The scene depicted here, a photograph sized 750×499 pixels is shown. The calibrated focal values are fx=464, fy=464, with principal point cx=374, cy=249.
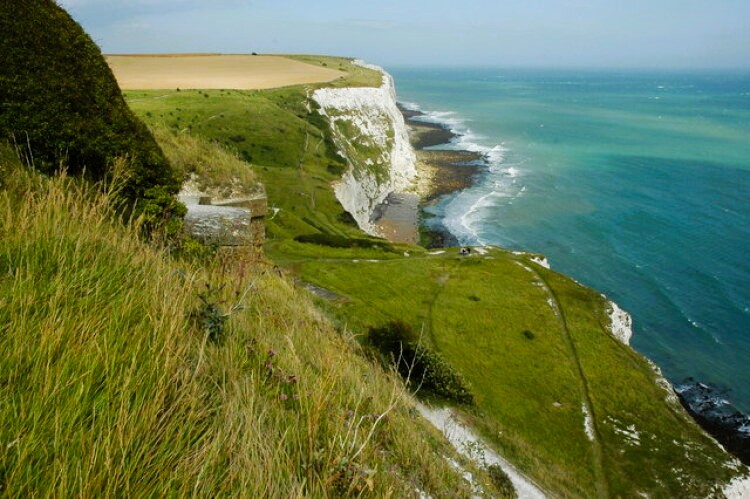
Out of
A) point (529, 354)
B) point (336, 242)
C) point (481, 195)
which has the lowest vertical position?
point (529, 354)

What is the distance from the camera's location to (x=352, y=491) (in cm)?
340

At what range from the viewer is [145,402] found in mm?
3105

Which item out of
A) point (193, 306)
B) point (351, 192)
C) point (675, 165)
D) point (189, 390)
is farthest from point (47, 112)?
point (675, 165)

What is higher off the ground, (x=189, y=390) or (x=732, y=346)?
(x=189, y=390)

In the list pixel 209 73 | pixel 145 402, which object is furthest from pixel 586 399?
pixel 209 73

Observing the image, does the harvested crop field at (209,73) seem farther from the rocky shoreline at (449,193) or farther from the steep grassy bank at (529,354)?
the steep grassy bank at (529,354)

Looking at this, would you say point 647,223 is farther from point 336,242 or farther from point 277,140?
point 277,140

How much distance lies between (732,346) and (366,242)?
4145 centimetres

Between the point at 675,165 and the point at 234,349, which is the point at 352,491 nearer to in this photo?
the point at 234,349

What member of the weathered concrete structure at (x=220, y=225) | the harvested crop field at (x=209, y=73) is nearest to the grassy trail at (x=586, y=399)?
the weathered concrete structure at (x=220, y=225)

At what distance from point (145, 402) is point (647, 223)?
9252 centimetres

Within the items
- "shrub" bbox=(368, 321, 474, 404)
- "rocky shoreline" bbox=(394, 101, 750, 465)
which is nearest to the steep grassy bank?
"shrub" bbox=(368, 321, 474, 404)

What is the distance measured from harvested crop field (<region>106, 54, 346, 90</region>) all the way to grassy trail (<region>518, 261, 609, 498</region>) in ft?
304

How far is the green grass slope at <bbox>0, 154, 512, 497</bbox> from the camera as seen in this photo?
2.60 meters
